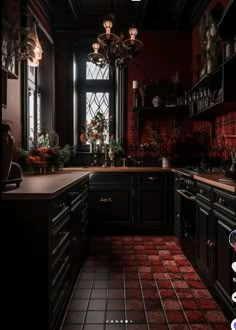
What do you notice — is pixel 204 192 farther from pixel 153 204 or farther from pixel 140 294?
pixel 153 204

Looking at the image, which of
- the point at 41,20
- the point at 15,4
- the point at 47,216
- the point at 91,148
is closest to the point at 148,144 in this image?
the point at 91,148

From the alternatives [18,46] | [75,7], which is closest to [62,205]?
[18,46]

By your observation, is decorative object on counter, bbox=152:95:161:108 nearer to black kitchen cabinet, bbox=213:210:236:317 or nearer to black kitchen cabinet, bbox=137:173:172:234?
black kitchen cabinet, bbox=137:173:172:234

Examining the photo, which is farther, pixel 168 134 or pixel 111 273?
pixel 168 134

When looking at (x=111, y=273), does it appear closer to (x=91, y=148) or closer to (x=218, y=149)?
(x=218, y=149)

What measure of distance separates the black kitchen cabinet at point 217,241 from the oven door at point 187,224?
0.24 m

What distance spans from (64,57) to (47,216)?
4.14 metres

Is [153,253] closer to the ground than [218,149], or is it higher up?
closer to the ground

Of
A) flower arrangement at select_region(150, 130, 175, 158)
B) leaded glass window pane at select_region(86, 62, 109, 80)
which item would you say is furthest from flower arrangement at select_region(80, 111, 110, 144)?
flower arrangement at select_region(150, 130, 175, 158)

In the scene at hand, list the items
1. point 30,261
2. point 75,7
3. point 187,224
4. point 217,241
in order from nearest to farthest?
point 30,261
point 217,241
point 187,224
point 75,7

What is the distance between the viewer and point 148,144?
523 cm

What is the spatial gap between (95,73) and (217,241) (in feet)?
13.0

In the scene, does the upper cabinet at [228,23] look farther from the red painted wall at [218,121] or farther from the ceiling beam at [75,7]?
the ceiling beam at [75,7]

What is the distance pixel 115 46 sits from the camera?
11.6 feet
